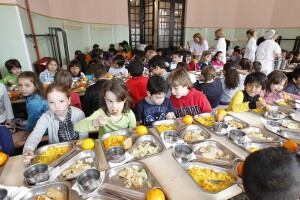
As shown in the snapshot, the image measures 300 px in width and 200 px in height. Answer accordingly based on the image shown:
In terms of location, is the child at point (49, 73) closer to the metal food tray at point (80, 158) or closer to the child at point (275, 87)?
the metal food tray at point (80, 158)

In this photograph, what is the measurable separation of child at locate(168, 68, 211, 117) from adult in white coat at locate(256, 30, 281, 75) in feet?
12.5

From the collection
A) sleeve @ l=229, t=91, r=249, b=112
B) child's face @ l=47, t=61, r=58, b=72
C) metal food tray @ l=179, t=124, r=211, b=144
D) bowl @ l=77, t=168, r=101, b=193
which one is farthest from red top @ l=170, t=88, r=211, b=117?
child's face @ l=47, t=61, r=58, b=72

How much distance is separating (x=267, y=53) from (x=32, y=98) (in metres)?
5.48

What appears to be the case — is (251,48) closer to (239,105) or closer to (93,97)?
(239,105)

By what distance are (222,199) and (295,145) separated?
87 centimetres

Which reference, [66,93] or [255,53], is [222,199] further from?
[255,53]

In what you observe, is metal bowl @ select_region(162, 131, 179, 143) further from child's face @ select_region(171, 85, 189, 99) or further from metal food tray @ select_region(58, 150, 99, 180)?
child's face @ select_region(171, 85, 189, 99)

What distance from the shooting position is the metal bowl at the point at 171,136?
1578 millimetres

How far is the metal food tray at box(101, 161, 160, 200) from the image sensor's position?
107 centimetres

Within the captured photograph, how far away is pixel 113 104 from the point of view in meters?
1.86

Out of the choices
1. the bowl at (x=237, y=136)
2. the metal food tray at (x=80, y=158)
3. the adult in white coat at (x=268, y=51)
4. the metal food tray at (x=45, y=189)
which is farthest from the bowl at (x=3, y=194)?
the adult in white coat at (x=268, y=51)

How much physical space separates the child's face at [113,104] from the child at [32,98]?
3.40 ft

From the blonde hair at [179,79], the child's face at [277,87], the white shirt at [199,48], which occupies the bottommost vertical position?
the child's face at [277,87]

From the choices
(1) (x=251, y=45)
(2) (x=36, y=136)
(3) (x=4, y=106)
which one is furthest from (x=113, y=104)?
(1) (x=251, y=45)
